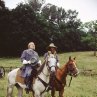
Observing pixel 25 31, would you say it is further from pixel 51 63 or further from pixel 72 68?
pixel 51 63

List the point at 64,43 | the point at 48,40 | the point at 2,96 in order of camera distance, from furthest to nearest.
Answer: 1. the point at 64,43
2. the point at 48,40
3. the point at 2,96

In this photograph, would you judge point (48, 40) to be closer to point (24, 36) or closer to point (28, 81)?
point (24, 36)

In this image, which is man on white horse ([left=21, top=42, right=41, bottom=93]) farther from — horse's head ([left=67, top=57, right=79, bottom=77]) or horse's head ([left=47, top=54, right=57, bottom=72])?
horse's head ([left=67, top=57, right=79, bottom=77])

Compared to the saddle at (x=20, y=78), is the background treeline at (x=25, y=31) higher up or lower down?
higher up

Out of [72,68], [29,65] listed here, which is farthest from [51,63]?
[72,68]

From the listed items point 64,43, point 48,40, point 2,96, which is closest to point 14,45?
point 48,40

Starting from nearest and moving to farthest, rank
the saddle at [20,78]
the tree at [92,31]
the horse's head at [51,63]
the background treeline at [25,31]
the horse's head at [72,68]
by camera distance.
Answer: the horse's head at [51,63] → the saddle at [20,78] → the horse's head at [72,68] → the background treeline at [25,31] → the tree at [92,31]

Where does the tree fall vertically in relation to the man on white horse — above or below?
above

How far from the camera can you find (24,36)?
6906cm

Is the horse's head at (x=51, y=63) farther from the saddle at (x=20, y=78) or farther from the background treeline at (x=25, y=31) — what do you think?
the background treeline at (x=25, y=31)

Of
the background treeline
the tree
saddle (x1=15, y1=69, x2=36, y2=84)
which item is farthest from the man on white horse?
the tree

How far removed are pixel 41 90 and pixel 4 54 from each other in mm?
58610

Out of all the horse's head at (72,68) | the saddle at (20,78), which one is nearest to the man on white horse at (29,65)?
the saddle at (20,78)

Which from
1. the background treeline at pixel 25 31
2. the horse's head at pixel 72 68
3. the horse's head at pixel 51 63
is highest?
the background treeline at pixel 25 31
